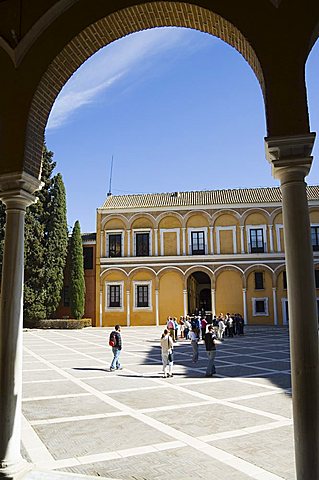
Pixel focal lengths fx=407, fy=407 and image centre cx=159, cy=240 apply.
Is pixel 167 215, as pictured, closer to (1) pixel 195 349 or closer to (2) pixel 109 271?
(2) pixel 109 271

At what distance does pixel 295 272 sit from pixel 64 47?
3.50 metres

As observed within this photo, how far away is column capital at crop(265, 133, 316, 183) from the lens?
3.64 m

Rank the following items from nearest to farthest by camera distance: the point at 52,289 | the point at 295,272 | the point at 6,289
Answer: the point at 295,272, the point at 6,289, the point at 52,289

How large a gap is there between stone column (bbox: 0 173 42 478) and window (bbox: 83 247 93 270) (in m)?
31.3

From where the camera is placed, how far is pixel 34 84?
4664 mm

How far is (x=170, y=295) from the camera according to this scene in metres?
33.0

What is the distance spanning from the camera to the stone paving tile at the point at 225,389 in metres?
9.19

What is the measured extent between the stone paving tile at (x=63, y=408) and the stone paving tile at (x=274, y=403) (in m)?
2.79

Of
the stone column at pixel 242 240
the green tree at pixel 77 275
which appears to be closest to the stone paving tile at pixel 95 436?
the green tree at pixel 77 275

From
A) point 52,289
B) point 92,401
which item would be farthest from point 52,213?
point 92,401

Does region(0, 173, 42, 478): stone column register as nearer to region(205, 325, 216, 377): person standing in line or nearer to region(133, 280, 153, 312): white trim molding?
region(205, 325, 216, 377): person standing in line

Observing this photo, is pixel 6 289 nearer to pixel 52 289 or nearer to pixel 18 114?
pixel 18 114

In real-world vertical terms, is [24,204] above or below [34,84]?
below

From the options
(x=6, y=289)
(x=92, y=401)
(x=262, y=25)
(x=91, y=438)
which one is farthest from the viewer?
(x=92, y=401)
